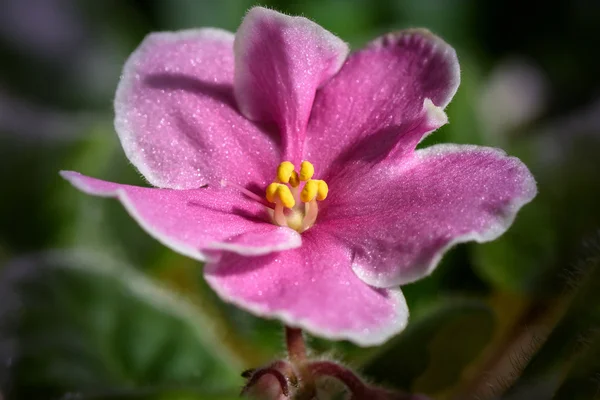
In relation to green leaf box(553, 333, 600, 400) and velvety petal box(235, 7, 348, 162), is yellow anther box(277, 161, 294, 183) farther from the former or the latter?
green leaf box(553, 333, 600, 400)

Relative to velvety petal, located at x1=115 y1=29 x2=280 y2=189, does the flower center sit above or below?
below

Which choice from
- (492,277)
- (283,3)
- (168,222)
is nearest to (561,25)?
(283,3)

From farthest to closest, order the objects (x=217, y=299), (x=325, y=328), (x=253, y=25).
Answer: (x=217, y=299)
(x=253, y=25)
(x=325, y=328)

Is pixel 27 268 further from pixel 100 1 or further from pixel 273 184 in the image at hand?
pixel 100 1

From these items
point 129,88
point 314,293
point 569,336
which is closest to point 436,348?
point 569,336

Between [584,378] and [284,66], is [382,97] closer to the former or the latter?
A: [284,66]

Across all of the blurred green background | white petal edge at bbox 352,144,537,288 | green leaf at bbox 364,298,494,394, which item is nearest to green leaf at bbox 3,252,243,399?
Result: the blurred green background
